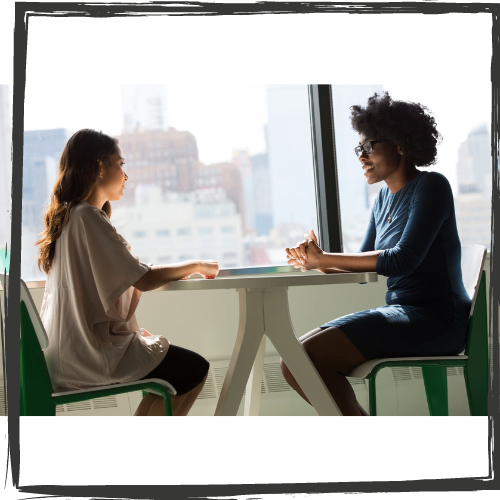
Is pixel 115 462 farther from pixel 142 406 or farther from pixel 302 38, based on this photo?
pixel 302 38

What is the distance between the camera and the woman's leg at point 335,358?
75.6 inches

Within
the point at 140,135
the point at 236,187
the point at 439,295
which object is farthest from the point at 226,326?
the point at 439,295

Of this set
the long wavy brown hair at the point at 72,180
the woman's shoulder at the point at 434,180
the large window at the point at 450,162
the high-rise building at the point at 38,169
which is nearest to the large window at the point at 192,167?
the high-rise building at the point at 38,169

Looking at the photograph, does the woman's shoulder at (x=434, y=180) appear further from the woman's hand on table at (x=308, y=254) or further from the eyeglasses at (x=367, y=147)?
the woman's hand on table at (x=308, y=254)

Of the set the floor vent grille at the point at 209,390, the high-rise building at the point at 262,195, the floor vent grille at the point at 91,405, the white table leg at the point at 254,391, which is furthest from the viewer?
the high-rise building at the point at 262,195

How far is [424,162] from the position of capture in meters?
2.26

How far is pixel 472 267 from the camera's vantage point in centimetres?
213

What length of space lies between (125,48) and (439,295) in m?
1.24

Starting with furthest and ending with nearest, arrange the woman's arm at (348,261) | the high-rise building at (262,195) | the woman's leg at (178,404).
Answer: the high-rise building at (262,195) < the woman's arm at (348,261) < the woman's leg at (178,404)

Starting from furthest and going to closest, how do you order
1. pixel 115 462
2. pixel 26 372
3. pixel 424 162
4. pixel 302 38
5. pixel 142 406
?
pixel 424 162 → pixel 142 406 → pixel 26 372 → pixel 302 38 → pixel 115 462

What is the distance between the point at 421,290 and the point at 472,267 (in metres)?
0.22

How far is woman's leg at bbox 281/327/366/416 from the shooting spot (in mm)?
1920

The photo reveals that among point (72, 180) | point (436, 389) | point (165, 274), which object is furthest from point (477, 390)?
point (72, 180)

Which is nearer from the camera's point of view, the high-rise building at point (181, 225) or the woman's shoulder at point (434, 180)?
the woman's shoulder at point (434, 180)
